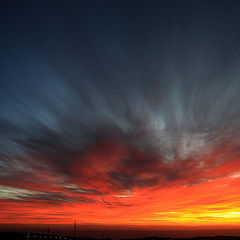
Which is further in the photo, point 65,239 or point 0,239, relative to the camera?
point 65,239

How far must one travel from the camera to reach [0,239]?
268 feet

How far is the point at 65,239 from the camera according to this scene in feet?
334

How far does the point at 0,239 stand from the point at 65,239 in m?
31.7
